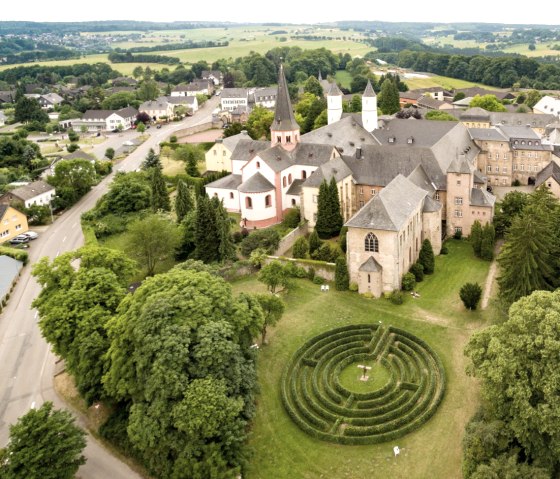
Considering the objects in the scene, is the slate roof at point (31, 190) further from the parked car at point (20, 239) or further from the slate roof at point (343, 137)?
the slate roof at point (343, 137)

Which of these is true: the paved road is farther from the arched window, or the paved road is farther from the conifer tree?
the conifer tree

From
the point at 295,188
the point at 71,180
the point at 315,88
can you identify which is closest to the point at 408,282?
the point at 295,188

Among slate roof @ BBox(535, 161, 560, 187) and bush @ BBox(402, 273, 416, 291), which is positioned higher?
slate roof @ BBox(535, 161, 560, 187)

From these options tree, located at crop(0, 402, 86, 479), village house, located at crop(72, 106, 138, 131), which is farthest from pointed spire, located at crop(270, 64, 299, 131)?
village house, located at crop(72, 106, 138, 131)

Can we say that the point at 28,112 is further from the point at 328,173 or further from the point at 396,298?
the point at 396,298

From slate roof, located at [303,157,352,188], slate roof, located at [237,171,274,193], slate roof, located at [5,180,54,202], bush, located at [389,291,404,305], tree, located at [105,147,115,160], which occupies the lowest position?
tree, located at [105,147,115,160]

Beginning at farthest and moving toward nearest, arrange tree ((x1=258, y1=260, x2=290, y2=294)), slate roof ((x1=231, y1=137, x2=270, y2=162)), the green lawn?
slate roof ((x1=231, y1=137, x2=270, y2=162))
tree ((x1=258, y1=260, x2=290, y2=294))
the green lawn

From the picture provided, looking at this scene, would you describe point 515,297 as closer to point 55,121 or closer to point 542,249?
point 542,249

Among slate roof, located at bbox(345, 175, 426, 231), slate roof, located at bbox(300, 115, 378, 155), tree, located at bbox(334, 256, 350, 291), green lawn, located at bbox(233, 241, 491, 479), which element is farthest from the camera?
slate roof, located at bbox(300, 115, 378, 155)
